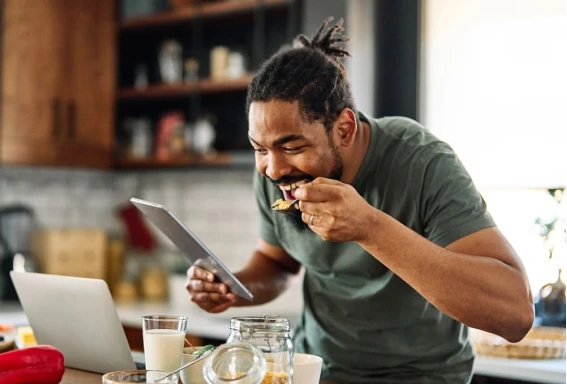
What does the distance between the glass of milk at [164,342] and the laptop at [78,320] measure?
0.13m

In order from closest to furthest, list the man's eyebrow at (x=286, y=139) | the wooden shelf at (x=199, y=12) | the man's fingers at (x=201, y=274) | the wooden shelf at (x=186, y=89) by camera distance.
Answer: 1. the man's eyebrow at (x=286, y=139)
2. the man's fingers at (x=201, y=274)
3. the wooden shelf at (x=199, y=12)
4. the wooden shelf at (x=186, y=89)

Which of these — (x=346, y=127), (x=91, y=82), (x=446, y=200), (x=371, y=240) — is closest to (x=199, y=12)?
(x=91, y=82)

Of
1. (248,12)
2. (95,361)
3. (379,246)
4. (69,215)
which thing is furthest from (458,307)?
(69,215)

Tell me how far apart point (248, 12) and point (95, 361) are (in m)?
2.36

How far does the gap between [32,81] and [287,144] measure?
2.46 m

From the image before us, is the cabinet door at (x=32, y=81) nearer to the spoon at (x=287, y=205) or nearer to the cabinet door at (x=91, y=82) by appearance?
the cabinet door at (x=91, y=82)

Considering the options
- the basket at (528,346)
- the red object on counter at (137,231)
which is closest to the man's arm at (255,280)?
the basket at (528,346)

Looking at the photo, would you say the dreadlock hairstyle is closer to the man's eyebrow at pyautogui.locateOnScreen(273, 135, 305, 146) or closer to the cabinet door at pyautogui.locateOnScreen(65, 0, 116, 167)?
the man's eyebrow at pyautogui.locateOnScreen(273, 135, 305, 146)

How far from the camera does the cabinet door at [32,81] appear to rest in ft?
12.2

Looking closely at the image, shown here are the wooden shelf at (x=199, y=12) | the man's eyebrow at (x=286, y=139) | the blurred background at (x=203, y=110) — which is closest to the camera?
the man's eyebrow at (x=286, y=139)

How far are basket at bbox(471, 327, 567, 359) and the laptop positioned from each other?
131cm

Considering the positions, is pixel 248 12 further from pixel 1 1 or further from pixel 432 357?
pixel 432 357

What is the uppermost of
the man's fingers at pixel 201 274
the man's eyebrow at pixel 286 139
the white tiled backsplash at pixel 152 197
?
A: the man's eyebrow at pixel 286 139

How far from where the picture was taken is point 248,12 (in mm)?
3721
